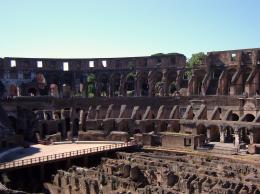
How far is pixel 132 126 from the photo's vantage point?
49125mm

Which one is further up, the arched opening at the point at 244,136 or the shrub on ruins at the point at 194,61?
the shrub on ruins at the point at 194,61

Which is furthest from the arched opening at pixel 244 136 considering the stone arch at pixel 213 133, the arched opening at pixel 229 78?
the arched opening at pixel 229 78

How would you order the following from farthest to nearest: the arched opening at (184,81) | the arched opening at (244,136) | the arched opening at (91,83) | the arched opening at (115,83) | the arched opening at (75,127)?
the arched opening at (91,83) < the arched opening at (115,83) < the arched opening at (184,81) < the arched opening at (75,127) < the arched opening at (244,136)

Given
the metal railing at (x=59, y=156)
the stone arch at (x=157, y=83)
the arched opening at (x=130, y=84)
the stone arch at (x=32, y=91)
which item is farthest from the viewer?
the arched opening at (x=130, y=84)

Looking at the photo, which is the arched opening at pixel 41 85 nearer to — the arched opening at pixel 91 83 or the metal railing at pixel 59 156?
the arched opening at pixel 91 83

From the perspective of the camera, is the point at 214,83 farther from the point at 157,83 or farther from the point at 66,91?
the point at 66,91

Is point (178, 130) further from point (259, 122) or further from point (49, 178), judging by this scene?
point (49, 178)

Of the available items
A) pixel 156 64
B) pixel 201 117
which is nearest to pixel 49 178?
pixel 201 117

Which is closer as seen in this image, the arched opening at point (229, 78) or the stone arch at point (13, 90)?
the arched opening at point (229, 78)

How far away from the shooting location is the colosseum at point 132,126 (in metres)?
30.9

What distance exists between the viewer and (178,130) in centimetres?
4797

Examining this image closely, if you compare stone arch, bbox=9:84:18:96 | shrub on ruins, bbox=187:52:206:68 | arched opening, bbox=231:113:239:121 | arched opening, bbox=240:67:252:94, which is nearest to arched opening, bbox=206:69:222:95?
arched opening, bbox=240:67:252:94

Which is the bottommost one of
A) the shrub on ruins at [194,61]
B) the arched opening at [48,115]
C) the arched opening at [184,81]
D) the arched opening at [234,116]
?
the arched opening at [234,116]

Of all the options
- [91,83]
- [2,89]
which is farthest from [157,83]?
[2,89]
